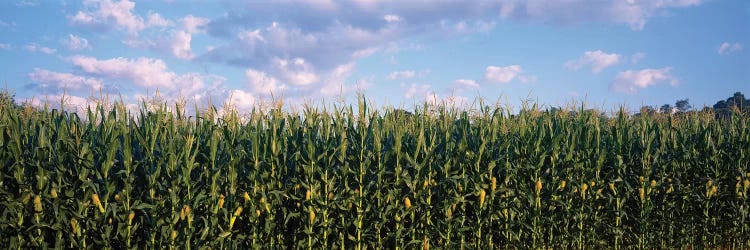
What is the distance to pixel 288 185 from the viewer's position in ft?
23.6

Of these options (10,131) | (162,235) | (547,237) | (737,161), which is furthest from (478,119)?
(10,131)

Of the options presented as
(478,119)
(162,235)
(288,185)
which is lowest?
(162,235)

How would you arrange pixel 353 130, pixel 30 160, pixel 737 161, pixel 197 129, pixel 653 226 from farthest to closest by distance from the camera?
pixel 737 161
pixel 653 226
pixel 353 130
pixel 197 129
pixel 30 160

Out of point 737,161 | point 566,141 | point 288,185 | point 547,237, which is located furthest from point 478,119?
point 737,161

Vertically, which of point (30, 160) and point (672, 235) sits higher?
point (30, 160)

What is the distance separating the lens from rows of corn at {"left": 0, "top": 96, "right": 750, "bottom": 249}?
21.7 feet

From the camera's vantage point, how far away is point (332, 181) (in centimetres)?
727

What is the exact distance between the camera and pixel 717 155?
10133mm

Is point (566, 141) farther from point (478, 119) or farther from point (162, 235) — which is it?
point (162, 235)

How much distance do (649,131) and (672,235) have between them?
1.73m

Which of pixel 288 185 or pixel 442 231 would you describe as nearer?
pixel 288 185

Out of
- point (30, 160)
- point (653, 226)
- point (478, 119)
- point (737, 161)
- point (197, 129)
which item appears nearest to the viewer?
Answer: point (30, 160)

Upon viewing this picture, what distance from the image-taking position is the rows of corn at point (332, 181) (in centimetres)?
663

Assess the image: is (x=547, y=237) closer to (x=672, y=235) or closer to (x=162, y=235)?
(x=672, y=235)
